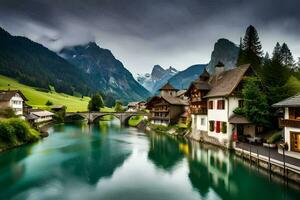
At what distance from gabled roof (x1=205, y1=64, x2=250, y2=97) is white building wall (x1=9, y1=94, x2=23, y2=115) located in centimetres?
5430

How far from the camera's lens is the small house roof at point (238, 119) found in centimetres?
4008

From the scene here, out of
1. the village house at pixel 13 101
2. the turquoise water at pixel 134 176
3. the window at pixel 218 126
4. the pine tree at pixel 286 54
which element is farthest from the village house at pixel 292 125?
the village house at pixel 13 101

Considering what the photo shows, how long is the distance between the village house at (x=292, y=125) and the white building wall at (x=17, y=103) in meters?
67.8

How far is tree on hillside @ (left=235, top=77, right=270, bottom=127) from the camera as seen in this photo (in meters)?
39.8

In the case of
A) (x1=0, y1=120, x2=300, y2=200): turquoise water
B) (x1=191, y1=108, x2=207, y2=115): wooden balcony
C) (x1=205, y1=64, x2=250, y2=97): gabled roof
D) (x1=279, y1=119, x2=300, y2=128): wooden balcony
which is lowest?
(x1=0, y1=120, x2=300, y2=200): turquoise water

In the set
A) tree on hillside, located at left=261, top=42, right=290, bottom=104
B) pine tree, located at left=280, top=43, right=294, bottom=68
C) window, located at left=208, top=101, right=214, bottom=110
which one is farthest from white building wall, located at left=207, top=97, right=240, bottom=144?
pine tree, located at left=280, top=43, right=294, bottom=68

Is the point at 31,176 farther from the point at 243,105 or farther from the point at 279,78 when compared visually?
the point at 279,78

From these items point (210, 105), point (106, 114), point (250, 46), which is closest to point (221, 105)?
point (210, 105)

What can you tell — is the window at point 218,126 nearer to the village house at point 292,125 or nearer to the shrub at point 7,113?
the village house at point 292,125

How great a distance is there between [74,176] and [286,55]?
69918mm

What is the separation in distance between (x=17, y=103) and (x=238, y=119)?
63.8 meters

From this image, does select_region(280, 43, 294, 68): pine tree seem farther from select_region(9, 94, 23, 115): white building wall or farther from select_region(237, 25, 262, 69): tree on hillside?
select_region(9, 94, 23, 115): white building wall

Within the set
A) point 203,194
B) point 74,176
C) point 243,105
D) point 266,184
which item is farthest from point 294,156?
point 74,176

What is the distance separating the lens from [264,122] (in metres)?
39.6
